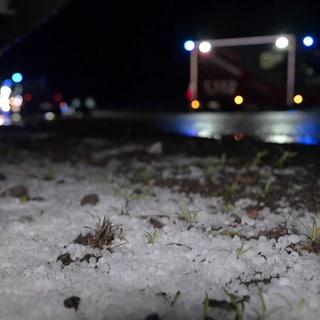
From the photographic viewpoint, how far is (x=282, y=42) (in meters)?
15.2

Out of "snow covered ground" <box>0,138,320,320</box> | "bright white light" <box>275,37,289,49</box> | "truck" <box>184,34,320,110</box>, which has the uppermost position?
"bright white light" <box>275,37,289,49</box>

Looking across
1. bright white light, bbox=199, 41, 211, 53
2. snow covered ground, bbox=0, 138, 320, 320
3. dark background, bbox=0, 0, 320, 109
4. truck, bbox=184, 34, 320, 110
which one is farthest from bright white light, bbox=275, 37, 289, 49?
dark background, bbox=0, 0, 320, 109

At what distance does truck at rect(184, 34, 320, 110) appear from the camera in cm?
1545

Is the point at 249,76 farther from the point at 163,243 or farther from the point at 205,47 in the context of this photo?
the point at 163,243

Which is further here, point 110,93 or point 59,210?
point 110,93

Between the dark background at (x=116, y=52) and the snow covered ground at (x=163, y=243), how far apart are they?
31852 mm

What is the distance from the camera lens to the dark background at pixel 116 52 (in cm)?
3888

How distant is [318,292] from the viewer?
9.13 ft

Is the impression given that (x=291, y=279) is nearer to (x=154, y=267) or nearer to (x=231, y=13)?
(x=154, y=267)

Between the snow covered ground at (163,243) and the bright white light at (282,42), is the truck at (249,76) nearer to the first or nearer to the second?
the bright white light at (282,42)

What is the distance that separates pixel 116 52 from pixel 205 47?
29.9 metres

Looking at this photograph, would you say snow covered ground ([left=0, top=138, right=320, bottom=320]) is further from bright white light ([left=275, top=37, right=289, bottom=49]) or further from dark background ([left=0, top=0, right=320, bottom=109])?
dark background ([left=0, top=0, right=320, bottom=109])

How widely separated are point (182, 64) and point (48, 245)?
42070mm

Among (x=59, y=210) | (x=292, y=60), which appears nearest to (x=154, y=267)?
(x=59, y=210)
